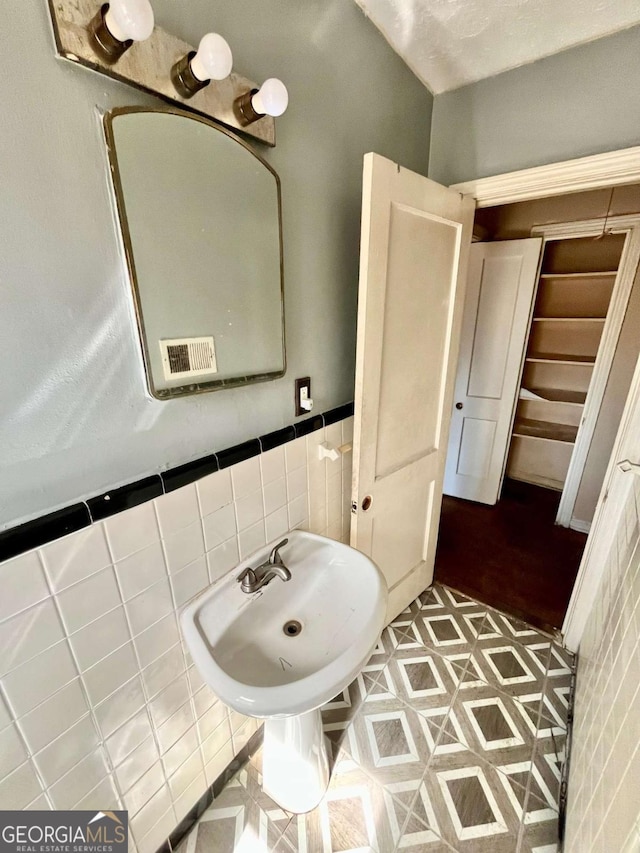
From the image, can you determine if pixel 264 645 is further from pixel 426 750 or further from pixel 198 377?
pixel 426 750

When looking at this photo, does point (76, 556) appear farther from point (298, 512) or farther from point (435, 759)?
point (435, 759)

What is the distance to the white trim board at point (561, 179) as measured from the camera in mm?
1093

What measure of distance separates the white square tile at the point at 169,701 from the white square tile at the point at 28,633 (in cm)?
37

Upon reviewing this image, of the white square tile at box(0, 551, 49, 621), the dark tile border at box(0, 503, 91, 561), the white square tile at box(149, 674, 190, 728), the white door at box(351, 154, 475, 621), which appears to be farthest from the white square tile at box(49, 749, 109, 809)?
the white door at box(351, 154, 475, 621)

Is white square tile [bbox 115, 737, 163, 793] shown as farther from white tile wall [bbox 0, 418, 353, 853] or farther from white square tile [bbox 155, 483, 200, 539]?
white square tile [bbox 155, 483, 200, 539]

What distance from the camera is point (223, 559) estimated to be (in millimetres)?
978

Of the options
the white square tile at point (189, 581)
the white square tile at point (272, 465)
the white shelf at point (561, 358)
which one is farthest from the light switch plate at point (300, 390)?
the white shelf at point (561, 358)

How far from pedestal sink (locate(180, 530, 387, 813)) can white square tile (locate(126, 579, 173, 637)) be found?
0.05 meters

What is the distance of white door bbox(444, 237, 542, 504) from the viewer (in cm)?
229

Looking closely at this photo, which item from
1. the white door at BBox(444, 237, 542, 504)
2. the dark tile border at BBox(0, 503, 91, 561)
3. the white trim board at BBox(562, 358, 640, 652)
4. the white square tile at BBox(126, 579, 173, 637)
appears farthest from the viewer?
the white door at BBox(444, 237, 542, 504)

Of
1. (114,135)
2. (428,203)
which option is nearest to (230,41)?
(114,135)

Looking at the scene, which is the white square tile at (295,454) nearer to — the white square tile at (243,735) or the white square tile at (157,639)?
the white square tile at (157,639)

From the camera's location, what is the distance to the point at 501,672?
4.97 feet

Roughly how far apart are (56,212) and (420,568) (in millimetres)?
1904
